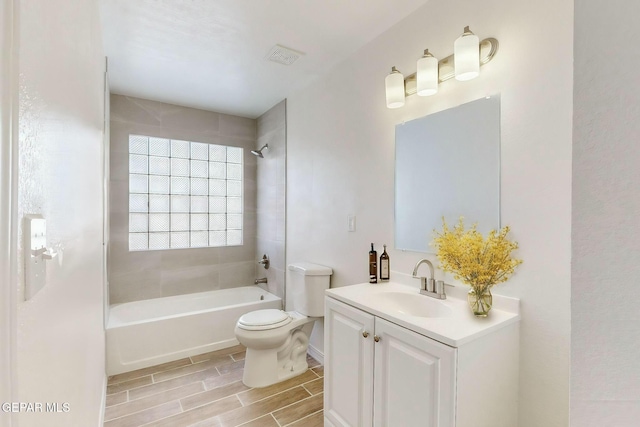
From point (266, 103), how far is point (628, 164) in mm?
3369

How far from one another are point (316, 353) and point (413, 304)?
1405 millimetres

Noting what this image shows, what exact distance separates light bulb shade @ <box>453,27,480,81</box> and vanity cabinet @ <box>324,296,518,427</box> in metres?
1.20

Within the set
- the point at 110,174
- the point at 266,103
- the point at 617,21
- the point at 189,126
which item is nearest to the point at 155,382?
the point at 110,174

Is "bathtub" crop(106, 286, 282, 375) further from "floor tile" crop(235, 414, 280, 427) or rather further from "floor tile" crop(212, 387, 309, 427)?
"floor tile" crop(235, 414, 280, 427)

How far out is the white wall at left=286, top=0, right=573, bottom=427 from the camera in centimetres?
125

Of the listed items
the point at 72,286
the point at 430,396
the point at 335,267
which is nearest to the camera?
the point at 72,286

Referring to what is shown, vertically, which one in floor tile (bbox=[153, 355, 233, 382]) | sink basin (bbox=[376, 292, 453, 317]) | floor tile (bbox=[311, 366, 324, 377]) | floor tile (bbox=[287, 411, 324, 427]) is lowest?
floor tile (bbox=[153, 355, 233, 382])

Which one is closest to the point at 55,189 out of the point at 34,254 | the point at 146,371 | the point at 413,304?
the point at 34,254

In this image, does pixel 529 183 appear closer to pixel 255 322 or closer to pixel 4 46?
pixel 4 46

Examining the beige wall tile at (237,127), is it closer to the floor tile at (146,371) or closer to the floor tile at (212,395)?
the floor tile at (146,371)

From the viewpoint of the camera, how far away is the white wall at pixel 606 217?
41 cm

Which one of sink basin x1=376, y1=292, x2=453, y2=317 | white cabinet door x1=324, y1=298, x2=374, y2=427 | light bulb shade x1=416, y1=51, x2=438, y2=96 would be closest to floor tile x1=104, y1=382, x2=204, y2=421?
white cabinet door x1=324, y1=298, x2=374, y2=427

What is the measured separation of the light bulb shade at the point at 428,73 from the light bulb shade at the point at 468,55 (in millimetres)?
161

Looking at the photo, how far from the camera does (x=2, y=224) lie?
0.41 meters
